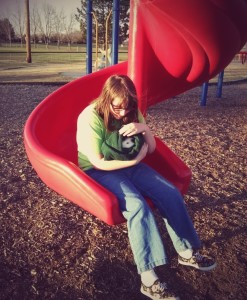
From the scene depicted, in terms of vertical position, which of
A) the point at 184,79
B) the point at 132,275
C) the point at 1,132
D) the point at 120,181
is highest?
the point at 184,79

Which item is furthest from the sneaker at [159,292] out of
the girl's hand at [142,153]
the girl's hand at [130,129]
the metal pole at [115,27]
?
the metal pole at [115,27]

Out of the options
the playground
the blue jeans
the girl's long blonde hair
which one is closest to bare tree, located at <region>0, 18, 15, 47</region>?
the playground

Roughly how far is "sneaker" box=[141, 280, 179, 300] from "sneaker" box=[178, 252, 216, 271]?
0.88 ft

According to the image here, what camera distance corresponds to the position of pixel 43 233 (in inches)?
87.2

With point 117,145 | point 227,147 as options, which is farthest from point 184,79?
point 227,147

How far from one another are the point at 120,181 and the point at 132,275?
0.54m

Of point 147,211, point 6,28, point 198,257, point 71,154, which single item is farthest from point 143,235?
point 6,28

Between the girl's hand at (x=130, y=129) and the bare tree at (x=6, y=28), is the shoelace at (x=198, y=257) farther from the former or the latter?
the bare tree at (x=6, y=28)

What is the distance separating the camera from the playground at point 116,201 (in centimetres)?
173

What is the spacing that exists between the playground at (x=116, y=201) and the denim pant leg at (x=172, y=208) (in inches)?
8.0

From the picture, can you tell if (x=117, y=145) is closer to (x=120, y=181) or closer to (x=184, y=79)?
(x=120, y=181)

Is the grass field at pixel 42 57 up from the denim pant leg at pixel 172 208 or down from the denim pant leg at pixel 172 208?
down

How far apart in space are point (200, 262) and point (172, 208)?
1.21 ft

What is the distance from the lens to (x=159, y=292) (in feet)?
5.33
